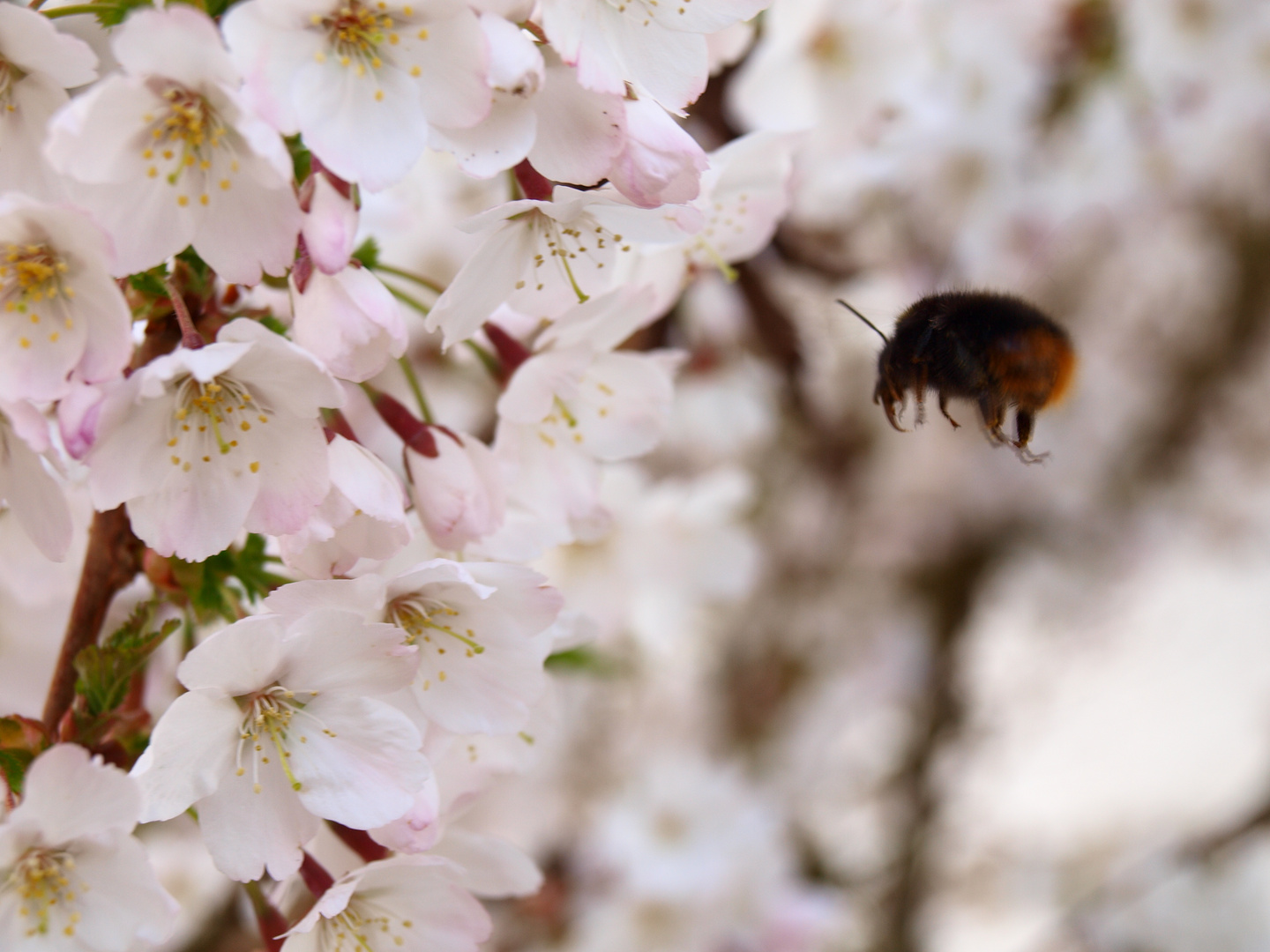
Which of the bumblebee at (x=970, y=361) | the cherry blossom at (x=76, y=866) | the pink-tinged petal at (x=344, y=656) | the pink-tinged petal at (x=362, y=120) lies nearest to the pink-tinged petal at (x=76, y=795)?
the cherry blossom at (x=76, y=866)

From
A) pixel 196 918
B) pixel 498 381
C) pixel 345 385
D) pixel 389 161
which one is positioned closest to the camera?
pixel 389 161

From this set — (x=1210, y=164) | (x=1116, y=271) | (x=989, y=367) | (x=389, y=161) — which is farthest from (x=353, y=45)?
(x=1116, y=271)

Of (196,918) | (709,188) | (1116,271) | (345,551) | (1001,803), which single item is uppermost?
(709,188)

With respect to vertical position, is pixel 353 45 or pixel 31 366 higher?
pixel 353 45

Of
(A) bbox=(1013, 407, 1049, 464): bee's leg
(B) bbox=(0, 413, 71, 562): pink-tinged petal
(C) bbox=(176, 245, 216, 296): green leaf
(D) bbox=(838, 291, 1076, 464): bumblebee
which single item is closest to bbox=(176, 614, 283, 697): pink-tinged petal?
(B) bbox=(0, 413, 71, 562): pink-tinged petal

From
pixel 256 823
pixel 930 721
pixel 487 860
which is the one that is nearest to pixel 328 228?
pixel 256 823

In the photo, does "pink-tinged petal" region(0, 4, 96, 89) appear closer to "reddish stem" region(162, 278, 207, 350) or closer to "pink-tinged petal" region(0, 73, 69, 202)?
"pink-tinged petal" region(0, 73, 69, 202)

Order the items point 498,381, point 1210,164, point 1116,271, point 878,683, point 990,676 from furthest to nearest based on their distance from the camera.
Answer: point 990,676 → point 878,683 → point 1116,271 → point 1210,164 → point 498,381

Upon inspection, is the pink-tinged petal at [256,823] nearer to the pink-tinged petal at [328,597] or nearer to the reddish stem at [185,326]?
the pink-tinged petal at [328,597]

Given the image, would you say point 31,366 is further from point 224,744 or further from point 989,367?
point 989,367
